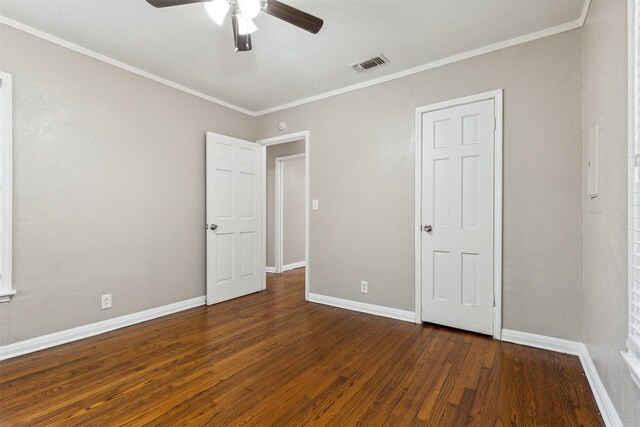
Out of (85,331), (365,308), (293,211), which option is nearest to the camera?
(85,331)

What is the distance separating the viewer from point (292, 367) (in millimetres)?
2154

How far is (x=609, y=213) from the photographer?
1.62 metres

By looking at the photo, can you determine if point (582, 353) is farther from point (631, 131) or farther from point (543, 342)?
point (631, 131)

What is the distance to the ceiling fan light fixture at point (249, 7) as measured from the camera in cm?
169

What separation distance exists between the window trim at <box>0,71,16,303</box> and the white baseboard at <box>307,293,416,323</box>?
2.73 metres

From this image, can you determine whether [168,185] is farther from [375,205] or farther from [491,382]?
[491,382]

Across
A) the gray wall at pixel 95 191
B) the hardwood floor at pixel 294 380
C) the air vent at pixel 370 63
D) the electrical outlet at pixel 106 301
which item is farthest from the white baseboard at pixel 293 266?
the air vent at pixel 370 63

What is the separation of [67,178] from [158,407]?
2054mm

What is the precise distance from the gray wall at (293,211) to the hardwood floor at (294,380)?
2.95 m

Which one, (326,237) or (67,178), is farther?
(326,237)

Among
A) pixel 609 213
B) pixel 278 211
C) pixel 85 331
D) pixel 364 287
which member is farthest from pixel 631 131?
pixel 278 211

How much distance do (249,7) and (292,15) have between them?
0.25 meters

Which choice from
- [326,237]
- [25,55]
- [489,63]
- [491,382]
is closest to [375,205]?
[326,237]

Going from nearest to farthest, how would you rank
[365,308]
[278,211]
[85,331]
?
[85,331], [365,308], [278,211]
